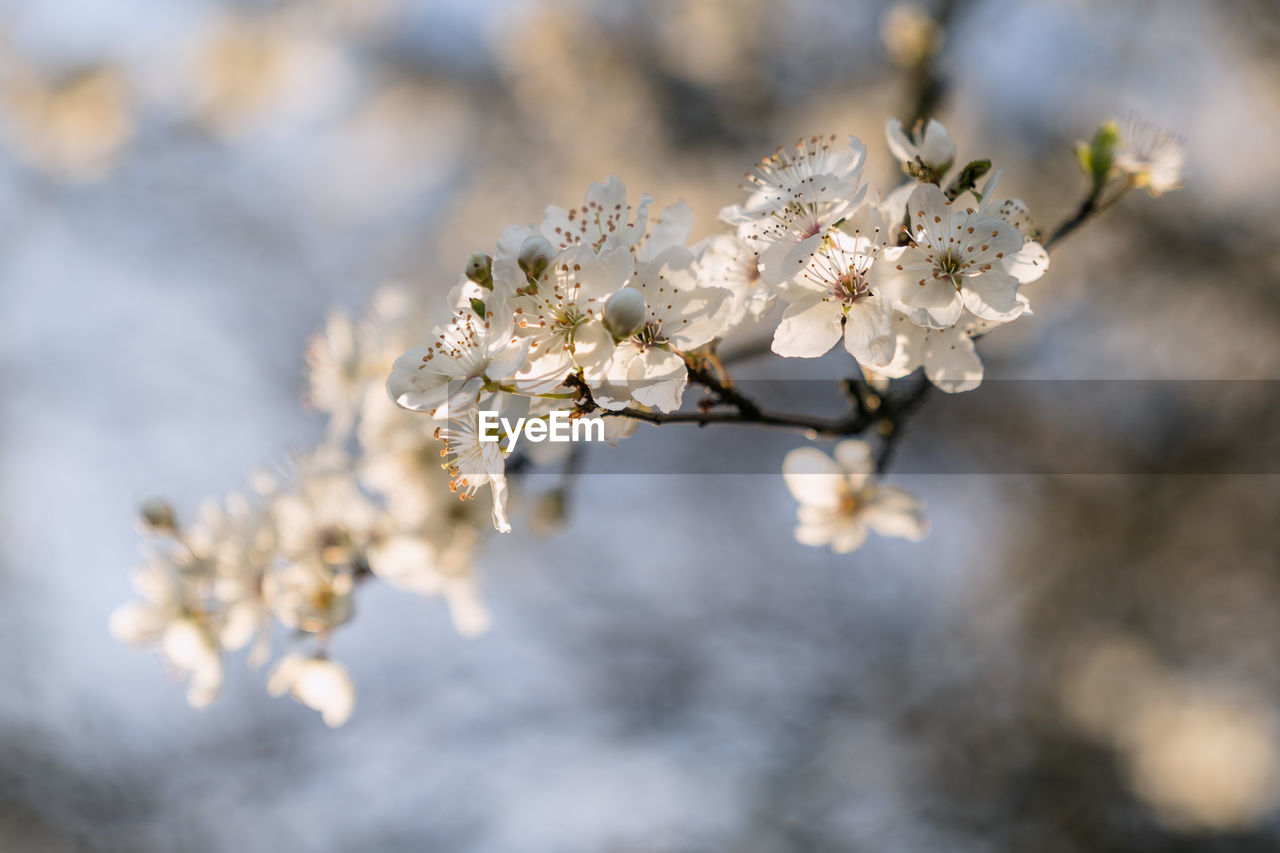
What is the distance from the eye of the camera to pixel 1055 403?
3.46m

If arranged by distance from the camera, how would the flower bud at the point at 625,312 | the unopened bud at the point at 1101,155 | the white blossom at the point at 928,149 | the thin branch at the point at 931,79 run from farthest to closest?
the thin branch at the point at 931,79 < the unopened bud at the point at 1101,155 < the white blossom at the point at 928,149 < the flower bud at the point at 625,312

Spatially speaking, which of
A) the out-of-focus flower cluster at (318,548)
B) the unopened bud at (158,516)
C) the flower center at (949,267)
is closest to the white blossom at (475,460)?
the out-of-focus flower cluster at (318,548)

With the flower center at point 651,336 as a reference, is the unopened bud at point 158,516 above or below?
above

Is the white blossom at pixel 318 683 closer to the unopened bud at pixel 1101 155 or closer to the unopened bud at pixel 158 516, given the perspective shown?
the unopened bud at pixel 158 516

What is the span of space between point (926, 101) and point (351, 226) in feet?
11.7

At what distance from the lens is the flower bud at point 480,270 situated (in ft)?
2.49

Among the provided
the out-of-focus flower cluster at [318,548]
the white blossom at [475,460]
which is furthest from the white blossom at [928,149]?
the out-of-focus flower cluster at [318,548]

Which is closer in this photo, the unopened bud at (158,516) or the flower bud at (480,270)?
the flower bud at (480,270)

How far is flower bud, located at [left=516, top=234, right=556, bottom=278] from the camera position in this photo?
2.47ft

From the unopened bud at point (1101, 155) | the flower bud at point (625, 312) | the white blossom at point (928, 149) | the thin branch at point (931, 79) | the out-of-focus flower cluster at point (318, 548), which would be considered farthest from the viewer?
the thin branch at point (931, 79)

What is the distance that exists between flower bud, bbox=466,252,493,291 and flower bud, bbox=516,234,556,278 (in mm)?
38

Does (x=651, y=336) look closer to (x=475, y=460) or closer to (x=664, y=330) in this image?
(x=664, y=330)

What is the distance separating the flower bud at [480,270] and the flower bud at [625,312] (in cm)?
14

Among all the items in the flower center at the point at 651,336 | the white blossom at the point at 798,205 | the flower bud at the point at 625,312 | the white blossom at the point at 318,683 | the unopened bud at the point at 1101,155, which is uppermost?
the unopened bud at the point at 1101,155
